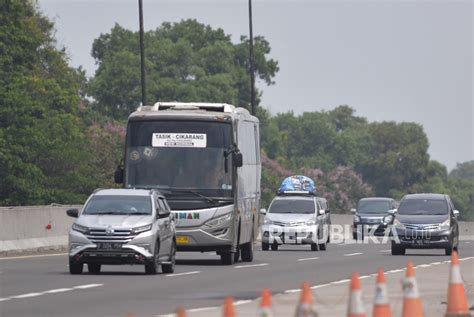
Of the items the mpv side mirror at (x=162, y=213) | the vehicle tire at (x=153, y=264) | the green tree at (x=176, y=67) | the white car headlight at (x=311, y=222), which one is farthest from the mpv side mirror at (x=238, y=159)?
the green tree at (x=176, y=67)

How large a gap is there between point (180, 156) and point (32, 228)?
6.17 m

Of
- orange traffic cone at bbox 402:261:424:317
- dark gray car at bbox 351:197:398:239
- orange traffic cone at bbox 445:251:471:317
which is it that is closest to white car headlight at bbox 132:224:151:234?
orange traffic cone at bbox 445:251:471:317

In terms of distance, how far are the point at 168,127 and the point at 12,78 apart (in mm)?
38335

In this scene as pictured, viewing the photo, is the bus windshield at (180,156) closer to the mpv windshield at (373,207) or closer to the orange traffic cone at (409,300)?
the orange traffic cone at (409,300)

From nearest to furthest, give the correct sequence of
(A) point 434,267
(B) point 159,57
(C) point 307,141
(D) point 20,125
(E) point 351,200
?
(A) point 434,267 < (D) point 20,125 < (B) point 159,57 < (E) point 351,200 < (C) point 307,141

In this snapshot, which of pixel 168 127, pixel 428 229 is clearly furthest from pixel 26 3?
pixel 168 127

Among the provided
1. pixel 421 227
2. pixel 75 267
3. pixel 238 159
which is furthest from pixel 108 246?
pixel 421 227

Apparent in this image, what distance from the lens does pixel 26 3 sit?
9050 centimetres

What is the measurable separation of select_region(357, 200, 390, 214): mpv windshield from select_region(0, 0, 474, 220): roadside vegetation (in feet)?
37.8

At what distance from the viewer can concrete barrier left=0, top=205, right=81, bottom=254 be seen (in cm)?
3741

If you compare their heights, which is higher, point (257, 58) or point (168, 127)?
point (257, 58)

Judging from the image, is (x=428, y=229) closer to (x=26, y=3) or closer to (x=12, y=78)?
(x=12, y=78)

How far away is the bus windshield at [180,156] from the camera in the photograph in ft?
113

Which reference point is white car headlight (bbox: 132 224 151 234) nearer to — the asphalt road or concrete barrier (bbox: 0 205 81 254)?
the asphalt road
